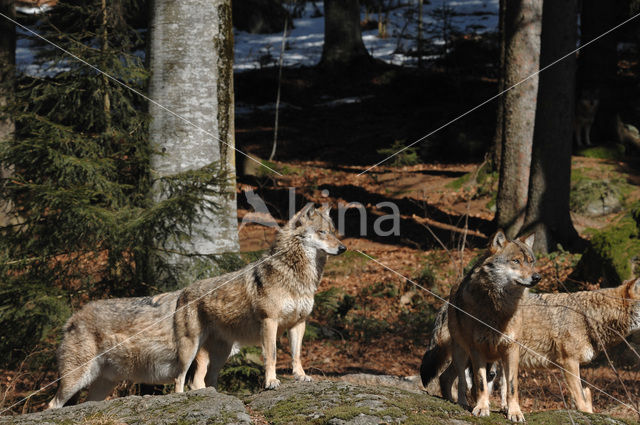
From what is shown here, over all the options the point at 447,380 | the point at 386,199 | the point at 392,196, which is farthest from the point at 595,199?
the point at 447,380

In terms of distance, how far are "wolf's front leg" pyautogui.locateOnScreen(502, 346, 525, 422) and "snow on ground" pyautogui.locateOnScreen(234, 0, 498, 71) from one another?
2756 cm

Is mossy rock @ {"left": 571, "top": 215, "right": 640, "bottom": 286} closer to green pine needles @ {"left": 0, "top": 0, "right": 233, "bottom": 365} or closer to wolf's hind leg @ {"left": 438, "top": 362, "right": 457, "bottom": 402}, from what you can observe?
wolf's hind leg @ {"left": 438, "top": 362, "right": 457, "bottom": 402}

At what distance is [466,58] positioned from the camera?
2664 cm

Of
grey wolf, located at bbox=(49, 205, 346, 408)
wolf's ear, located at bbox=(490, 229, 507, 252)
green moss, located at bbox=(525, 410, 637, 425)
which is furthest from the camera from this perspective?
grey wolf, located at bbox=(49, 205, 346, 408)

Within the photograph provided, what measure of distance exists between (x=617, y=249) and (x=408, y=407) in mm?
7502

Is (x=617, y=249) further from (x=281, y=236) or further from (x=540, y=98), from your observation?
(x=281, y=236)

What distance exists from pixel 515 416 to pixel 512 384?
0.30m

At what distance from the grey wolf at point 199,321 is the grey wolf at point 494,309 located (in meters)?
1.40

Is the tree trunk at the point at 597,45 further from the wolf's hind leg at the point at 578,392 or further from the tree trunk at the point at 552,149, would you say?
the wolf's hind leg at the point at 578,392

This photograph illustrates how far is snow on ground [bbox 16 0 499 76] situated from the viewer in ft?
112

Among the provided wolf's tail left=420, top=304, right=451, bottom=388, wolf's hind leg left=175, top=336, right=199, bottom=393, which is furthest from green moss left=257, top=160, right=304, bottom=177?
wolf's tail left=420, top=304, right=451, bottom=388

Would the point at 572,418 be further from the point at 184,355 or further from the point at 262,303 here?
the point at 184,355

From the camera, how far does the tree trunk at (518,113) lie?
15.4 m

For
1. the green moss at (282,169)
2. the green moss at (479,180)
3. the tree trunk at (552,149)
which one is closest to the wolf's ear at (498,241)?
the tree trunk at (552,149)
